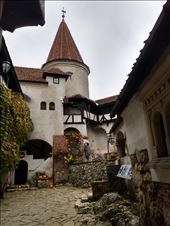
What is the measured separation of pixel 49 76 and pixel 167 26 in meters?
18.0

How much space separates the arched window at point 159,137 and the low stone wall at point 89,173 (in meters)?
10.1

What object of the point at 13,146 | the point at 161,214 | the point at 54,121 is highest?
the point at 54,121

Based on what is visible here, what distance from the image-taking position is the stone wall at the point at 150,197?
3.65 metres

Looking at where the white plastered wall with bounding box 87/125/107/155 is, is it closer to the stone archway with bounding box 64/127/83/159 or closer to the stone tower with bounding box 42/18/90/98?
the stone archway with bounding box 64/127/83/159

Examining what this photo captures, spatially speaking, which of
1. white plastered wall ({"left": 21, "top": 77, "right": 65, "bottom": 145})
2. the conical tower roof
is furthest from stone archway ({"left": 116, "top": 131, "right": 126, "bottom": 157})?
the conical tower roof

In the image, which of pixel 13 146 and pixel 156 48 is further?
pixel 13 146

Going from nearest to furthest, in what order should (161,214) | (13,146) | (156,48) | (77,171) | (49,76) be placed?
(156,48)
(161,214)
(13,146)
(77,171)
(49,76)

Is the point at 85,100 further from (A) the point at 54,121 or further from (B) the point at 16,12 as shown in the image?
(B) the point at 16,12

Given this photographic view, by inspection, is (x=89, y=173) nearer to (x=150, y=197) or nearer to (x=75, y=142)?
(x=75, y=142)

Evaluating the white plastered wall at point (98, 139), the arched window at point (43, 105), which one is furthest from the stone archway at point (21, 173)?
the white plastered wall at point (98, 139)

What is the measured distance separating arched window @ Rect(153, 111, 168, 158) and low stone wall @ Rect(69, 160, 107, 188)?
33.3 feet

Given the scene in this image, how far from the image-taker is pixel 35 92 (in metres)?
19.0

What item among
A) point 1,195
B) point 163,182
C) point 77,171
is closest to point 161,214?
point 163,182

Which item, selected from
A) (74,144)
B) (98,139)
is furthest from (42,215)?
(98,139)
